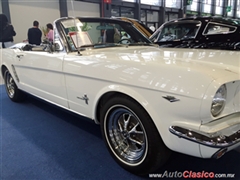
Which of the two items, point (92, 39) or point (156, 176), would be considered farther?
point (92, 39)

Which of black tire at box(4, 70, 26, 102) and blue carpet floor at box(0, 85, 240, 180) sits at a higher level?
black tire at box(4, 70, 26, 102)

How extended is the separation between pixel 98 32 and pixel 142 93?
4.78 feet

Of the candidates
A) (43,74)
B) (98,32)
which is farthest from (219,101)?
(43,74)

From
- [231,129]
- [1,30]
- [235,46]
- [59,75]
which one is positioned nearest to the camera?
[231,129]

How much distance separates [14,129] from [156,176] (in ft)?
6.82

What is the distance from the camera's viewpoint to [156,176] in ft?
6.17

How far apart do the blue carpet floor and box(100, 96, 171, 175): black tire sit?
139 millimetres

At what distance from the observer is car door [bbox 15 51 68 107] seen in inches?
97.7

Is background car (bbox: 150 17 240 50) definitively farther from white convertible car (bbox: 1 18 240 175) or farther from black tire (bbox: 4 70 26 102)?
black tire (bbox: 4 70 26 102)

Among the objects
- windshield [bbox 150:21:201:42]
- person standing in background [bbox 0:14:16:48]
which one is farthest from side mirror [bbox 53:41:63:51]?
person standing in background [bbox 0:14:16:48]

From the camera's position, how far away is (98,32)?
2.77m

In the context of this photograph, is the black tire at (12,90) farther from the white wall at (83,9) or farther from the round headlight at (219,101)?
the white wall at (83,9)

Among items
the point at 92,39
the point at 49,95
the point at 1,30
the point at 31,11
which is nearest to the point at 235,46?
the point at 92,39

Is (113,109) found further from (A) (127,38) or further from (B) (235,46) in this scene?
(B) (235,46)
